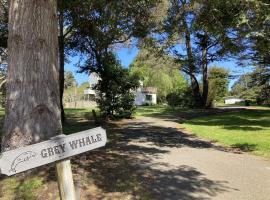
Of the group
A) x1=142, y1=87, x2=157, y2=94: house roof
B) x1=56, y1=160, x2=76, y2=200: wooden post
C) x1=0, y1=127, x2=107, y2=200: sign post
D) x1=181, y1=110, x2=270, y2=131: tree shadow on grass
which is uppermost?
x1=142, y1=87, x2=157, y2=94: house roof

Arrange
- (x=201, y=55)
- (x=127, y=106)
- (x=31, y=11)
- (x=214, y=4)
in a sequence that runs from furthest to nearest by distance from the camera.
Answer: (x=201, y=55) → (x=127, y=106) → (x=214, y=4) → (x=31, y=11)

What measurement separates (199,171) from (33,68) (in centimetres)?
462

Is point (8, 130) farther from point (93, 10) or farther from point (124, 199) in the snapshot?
point (93, 10)

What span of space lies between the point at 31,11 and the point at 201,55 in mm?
23884

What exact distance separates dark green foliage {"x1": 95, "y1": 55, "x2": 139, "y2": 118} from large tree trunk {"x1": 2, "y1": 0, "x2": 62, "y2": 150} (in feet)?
56.7

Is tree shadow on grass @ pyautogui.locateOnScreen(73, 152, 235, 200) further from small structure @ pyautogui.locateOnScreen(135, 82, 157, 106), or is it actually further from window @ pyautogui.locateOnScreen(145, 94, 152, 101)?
window @ pyautogui.locateOnScreen(145, 94, 152, 101)

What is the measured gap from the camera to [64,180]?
4105 millimetres

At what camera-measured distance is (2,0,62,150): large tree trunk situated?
627 centimetres

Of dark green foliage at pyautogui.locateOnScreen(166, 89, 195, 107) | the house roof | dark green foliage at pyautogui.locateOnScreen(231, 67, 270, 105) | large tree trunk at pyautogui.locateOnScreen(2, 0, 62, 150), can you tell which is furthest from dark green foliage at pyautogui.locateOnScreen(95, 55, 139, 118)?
the house roof

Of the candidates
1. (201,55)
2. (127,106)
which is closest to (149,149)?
(127,106)

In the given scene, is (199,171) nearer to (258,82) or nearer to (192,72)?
(258,82)

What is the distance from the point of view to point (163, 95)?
7175cm

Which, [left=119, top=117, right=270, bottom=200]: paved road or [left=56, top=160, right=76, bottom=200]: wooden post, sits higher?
[left=56, top=160, right=76, bottom=200]: wooden post

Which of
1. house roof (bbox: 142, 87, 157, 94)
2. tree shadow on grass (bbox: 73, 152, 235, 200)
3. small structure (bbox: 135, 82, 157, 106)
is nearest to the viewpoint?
tree shadow on grass (bbox: 73, 152, 235, 200)
